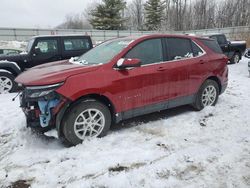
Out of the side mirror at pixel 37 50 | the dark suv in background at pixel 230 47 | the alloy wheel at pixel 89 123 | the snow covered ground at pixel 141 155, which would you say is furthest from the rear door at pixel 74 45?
the dark suv in background at pixel 230 47

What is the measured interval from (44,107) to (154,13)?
142ft

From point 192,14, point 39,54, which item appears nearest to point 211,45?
point 39,54

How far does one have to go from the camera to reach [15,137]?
4199 mm

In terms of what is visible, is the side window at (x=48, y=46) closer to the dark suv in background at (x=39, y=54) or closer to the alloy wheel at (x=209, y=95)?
the dark suv in background at (x=39, y=54)

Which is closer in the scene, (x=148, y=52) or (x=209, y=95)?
(x=148, y=52)

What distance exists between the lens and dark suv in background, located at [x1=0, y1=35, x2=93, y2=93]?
771cm

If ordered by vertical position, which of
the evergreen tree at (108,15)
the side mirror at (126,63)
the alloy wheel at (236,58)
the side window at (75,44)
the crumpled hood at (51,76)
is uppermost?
the evergreen tree at (108,15)

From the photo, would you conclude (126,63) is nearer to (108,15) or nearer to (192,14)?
(108,15)

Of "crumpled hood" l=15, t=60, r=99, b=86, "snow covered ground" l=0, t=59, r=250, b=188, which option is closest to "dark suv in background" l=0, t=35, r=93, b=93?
"snow covered ground" l=0, t=59, r=250, b=188

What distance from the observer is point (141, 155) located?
3.51 metres

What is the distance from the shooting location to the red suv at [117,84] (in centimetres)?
360

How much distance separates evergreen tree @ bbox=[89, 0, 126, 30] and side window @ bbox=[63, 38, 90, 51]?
28164 millimetres

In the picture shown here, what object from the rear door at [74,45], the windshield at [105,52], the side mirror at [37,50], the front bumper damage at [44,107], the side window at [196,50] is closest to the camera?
the front bumper damage at [44,107]

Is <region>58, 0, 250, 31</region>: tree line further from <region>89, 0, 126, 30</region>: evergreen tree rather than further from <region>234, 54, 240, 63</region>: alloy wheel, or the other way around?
<region>234, 54, 240, 63</region>: alloy wheel
